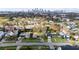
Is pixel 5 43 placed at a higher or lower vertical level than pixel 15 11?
lower

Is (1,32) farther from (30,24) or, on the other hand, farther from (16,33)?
(30,24)

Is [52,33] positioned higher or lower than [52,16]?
lower

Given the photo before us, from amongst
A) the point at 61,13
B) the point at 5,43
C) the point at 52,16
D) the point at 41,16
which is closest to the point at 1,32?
the point at 5,43

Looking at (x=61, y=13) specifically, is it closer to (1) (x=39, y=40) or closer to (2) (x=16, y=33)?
(1) (x=39, y=40)
